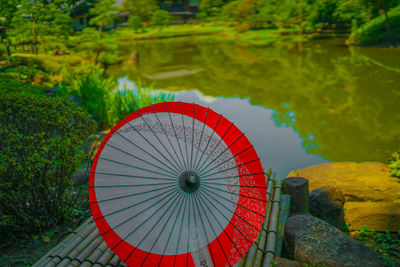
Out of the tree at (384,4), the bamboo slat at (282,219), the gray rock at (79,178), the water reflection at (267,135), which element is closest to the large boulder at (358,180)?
the water reflection at (267,135)

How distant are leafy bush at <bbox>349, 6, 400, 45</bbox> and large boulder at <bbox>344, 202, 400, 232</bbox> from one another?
8.04m

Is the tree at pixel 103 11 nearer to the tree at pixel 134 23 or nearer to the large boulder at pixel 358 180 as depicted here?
the large boulder at pixel 358 180

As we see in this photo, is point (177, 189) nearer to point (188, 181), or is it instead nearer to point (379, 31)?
point (188, 181)

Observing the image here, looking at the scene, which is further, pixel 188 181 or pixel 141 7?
pixel 141 7

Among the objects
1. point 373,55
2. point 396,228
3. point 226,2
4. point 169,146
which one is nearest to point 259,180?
point 169,146

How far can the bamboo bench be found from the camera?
1698 mm

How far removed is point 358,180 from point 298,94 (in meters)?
3.72

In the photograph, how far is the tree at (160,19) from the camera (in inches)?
786

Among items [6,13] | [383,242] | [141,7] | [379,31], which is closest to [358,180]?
[383,242]

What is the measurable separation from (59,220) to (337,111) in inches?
176

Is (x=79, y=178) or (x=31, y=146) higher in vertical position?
(x=31, y=146)

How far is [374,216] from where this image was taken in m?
2.22

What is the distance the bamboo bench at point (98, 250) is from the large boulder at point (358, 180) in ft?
2.93

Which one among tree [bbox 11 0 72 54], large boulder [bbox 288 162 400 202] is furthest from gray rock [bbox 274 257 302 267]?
tree [bbox 11 0 72 54]
